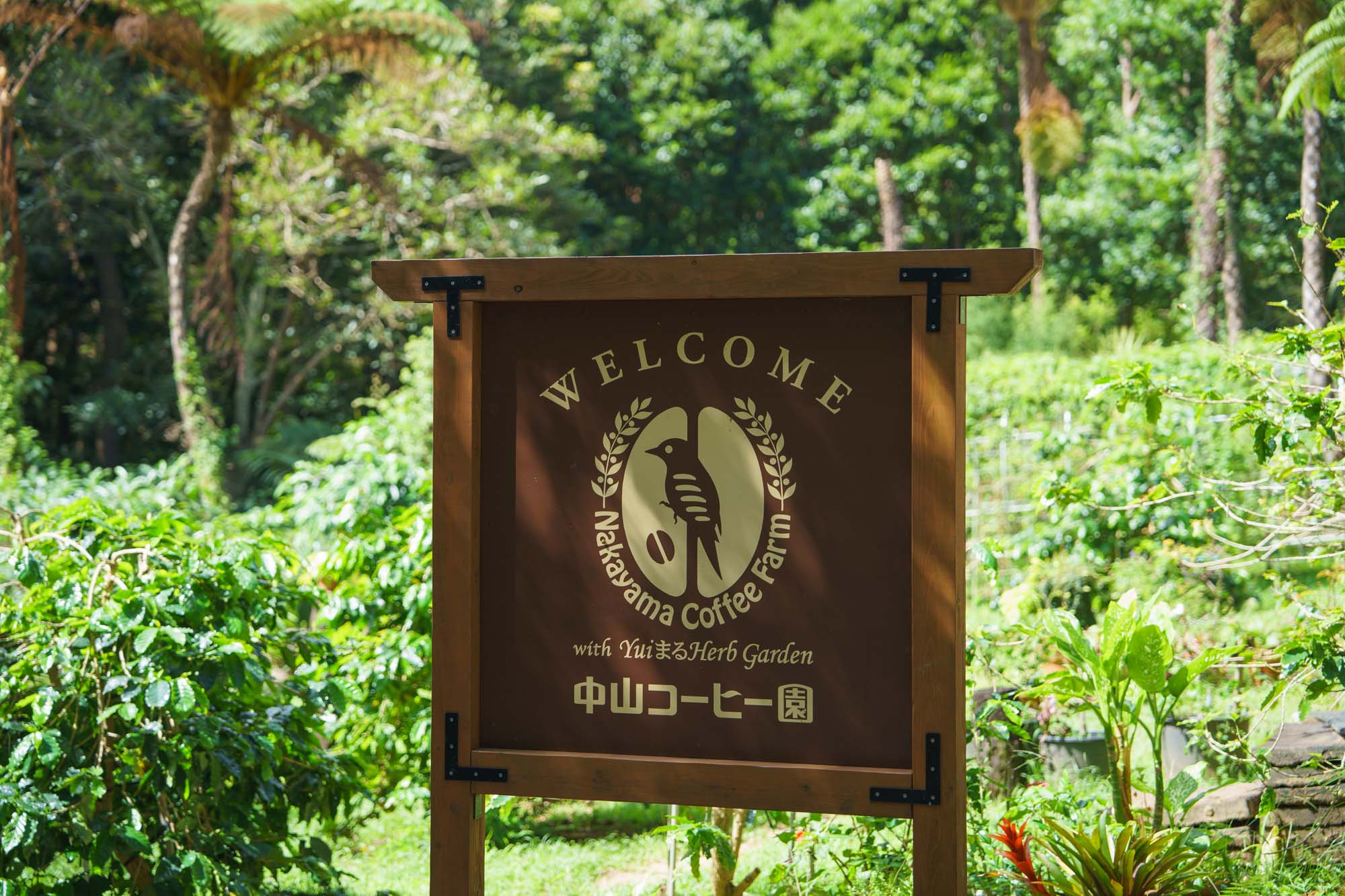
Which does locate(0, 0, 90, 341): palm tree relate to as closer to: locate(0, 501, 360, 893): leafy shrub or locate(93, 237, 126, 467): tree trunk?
locate(93, 237, 126, 467): tree trunk

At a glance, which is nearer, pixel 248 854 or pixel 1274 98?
pixel 248 854

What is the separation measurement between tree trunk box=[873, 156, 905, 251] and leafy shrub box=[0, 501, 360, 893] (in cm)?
2073

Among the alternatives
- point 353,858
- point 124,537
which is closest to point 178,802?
point 124,537

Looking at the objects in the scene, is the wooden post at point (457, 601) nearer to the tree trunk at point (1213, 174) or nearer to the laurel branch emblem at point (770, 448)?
the laurel branch emblem at point (770, 448)

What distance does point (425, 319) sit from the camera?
52.0ft

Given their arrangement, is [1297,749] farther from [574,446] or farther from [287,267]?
[287,267]

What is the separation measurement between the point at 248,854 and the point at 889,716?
77.9 inches

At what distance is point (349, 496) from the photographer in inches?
205

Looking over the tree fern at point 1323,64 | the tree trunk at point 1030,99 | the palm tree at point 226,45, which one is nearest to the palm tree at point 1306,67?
the tree fern at point 1323,64

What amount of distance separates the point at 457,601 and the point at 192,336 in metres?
11.4

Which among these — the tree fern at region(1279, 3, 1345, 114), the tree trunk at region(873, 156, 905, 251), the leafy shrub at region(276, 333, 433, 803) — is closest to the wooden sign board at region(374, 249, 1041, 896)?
the leafy shrub at region(276, 333, 433, 803)

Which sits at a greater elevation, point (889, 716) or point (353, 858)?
point (889, 716)

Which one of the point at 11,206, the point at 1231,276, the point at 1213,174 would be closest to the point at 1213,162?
the point at 1213,174

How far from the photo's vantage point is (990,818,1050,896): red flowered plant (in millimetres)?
3275
